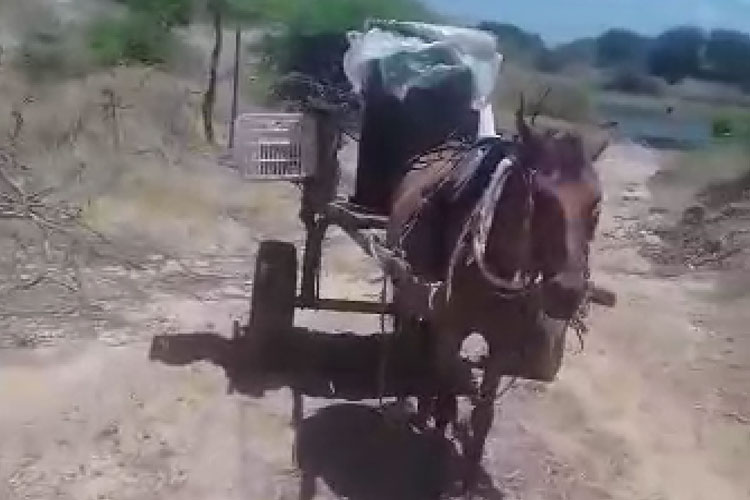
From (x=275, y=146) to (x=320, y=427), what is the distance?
198 cm

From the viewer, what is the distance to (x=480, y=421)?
19.4 ft

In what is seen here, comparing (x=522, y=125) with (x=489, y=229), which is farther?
(x=489, y=229)

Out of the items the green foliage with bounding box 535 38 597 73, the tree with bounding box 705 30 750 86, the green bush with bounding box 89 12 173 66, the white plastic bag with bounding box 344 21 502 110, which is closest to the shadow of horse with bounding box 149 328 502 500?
the white plastic bag with bounding box 344 21 502 110

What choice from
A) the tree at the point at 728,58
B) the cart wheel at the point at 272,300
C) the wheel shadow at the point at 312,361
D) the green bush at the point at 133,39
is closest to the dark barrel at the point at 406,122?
the cart wheel at the point at 272,300

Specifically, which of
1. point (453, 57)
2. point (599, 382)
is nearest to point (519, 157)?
point (453, 57)

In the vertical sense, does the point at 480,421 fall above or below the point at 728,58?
above

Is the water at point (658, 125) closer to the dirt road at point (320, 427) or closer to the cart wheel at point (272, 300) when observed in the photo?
the dirt road at point (320, 427)

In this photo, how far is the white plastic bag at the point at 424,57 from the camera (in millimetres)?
7105

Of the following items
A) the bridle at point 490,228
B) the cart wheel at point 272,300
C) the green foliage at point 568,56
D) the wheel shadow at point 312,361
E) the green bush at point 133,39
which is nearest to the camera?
the bridle at point 490,228

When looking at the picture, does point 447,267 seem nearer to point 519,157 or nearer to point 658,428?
point 519,157

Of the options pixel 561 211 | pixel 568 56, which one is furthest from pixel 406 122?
pixel 568 56

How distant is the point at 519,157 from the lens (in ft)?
17.1

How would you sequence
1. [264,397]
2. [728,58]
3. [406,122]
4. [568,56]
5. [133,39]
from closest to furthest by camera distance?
[264,397] → [406,122] → [133,39] → [728,58] → [568,56]

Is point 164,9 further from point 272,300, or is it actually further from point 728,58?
point 728,58
